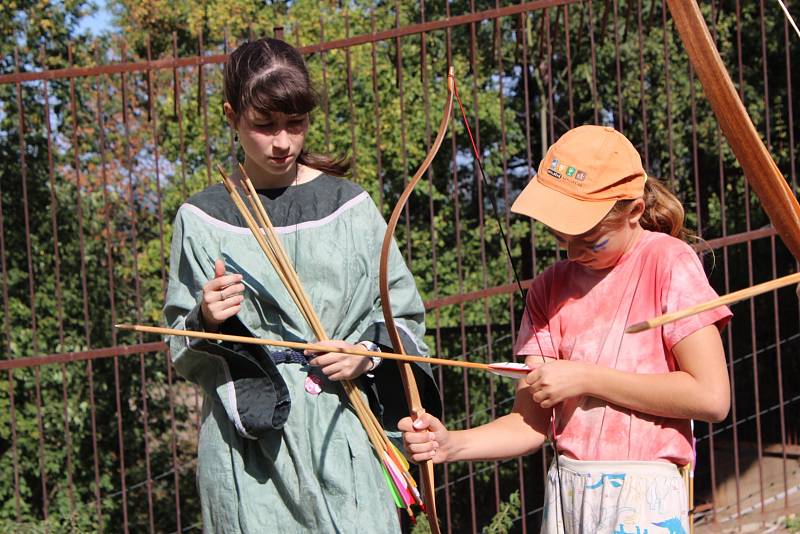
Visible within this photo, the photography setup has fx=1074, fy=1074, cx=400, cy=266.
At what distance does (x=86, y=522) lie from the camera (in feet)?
19.3

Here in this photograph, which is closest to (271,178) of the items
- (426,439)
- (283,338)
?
(283,338)

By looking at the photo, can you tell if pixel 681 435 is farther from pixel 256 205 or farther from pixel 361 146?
pixel 361 146

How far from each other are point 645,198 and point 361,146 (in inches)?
323

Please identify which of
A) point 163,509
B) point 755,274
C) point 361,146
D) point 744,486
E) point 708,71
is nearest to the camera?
point 708,71

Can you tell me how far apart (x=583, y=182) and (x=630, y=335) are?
11.7 inches

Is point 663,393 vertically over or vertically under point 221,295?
under

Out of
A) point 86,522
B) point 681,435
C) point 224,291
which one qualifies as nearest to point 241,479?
point 224,291

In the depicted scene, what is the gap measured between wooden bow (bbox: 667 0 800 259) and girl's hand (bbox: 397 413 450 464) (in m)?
0.72

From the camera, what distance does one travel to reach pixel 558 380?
191 centimetres

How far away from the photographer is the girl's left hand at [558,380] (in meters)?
1.91

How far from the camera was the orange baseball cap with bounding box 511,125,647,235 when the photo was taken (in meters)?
1.94

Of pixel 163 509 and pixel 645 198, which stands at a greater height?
pixel 645 198

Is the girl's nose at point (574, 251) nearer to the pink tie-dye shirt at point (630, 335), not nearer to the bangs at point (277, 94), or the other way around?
the pink tie-dye shirt at point (630, 335)

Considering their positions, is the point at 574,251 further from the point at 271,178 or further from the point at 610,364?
the point at 271,178
